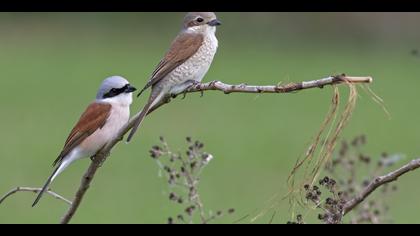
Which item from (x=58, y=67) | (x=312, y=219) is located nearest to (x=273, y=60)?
(x=58, y=67)

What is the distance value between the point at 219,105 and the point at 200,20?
543 inches

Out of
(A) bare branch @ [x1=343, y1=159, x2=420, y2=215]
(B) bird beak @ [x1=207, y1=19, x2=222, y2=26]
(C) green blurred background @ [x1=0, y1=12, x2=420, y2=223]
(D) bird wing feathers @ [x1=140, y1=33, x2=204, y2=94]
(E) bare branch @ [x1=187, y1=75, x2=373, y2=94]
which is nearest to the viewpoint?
(E) bare branch @ [x1=187, y1=75, x2=373, y2=94]

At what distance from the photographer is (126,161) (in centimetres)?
1409

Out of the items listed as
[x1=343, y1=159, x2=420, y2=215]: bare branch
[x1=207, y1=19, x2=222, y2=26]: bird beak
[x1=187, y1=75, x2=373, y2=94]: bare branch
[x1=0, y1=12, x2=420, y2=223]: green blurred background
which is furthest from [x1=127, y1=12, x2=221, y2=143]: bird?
[x1=0, y1=12, x2=420, y2=223]: green blurred background

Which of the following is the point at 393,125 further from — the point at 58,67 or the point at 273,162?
the point at 58,67

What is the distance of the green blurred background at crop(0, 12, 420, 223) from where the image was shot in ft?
39.4

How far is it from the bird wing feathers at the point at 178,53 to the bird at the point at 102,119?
214mm

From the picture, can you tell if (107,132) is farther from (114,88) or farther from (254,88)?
(254,88)

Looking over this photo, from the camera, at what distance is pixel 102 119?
4574 mm

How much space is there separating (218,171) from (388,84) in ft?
26.0

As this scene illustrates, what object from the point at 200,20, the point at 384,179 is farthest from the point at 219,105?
the point at 384,179

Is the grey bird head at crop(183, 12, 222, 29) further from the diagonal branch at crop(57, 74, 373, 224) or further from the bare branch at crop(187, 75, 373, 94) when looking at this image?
the bare branch at crop(187, 75, 373, 94)

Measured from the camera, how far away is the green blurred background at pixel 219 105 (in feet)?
39.4

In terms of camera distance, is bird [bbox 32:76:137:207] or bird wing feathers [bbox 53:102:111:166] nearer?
bird [bbox 32:76:137:207]
